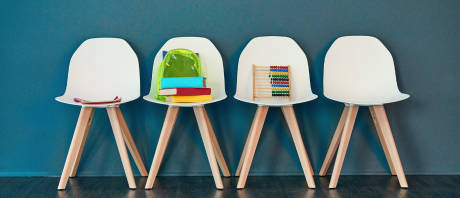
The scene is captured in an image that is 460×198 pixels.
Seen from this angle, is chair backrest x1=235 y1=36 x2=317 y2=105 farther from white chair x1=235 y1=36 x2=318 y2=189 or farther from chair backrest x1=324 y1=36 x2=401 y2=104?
chair backrest x1=324 y1=36 x2=401 y2=104

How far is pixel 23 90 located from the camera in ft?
7.62

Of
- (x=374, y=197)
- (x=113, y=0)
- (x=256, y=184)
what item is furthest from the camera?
(x=113, y=0)

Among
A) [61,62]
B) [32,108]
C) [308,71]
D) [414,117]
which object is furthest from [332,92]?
[32,108]

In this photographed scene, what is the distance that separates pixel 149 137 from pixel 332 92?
1.38 metres

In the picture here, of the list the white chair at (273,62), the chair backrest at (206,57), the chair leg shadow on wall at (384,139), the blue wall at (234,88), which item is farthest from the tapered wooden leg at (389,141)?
the chair backrest at (206,57)

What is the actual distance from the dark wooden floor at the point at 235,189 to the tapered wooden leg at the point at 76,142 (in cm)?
10

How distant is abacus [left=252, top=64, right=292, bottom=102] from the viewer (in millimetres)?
2248

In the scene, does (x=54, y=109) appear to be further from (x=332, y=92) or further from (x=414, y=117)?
(x=414, y=117)

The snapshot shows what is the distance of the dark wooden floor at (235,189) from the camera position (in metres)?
1.94

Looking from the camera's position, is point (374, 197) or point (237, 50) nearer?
point (374, 197)

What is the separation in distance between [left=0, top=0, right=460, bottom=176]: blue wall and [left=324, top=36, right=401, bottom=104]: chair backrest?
10 cm

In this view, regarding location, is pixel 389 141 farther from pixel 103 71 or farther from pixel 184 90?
pixel 103 71

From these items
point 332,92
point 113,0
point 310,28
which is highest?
point 113,0

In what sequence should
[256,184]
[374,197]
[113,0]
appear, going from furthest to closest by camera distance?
[113,0] → [256,184] → [374,197]
